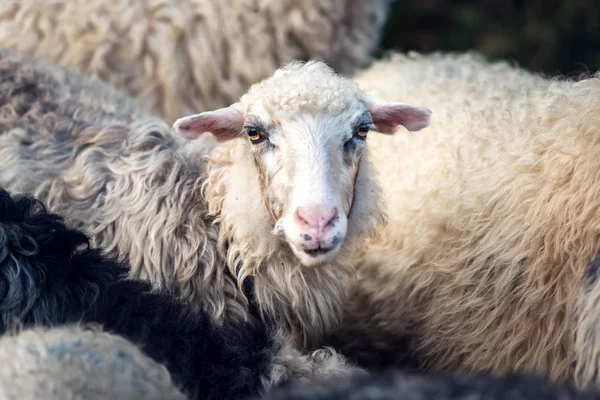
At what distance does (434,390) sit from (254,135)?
1.22 m

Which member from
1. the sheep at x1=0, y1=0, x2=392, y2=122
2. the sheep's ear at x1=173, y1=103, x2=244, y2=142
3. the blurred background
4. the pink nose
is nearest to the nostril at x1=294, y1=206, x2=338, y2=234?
the pink nose

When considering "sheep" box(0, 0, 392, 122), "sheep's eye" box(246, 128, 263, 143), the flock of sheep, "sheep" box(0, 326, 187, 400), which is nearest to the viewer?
"sheep" box(0, 326, 187, 400)

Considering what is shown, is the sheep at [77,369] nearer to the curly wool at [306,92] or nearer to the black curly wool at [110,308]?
the black curly wool at [110,308]

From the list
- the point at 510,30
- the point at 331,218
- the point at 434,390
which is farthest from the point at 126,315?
the point at 510,30

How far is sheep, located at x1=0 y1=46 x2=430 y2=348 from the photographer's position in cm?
267

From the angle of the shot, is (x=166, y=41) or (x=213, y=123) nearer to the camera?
(x=213, y=123)

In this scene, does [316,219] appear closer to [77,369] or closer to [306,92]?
[306,92]

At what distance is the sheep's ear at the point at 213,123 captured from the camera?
2.88 meters

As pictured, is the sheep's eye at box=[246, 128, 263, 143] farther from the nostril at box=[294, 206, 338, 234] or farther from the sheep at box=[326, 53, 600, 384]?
the sheep at box=[326, 53, 600, 384]

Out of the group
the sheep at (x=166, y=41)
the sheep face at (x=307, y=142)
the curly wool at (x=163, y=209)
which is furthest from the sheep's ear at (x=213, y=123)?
the sheep at (x=166, y=41)

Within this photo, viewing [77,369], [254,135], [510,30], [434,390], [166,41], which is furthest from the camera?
[510,30]

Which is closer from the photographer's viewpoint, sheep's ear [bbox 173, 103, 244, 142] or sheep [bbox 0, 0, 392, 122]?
sheep's ear [bbox 173, 103, 244, 142]

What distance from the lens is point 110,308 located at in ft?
8.31

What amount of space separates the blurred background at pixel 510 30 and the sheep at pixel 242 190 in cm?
292
